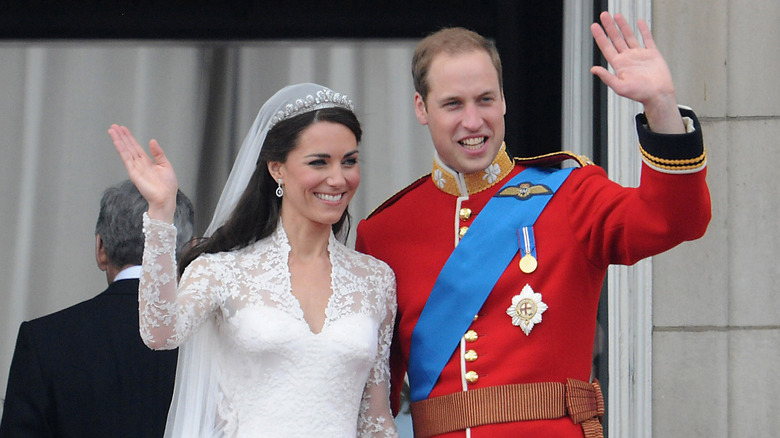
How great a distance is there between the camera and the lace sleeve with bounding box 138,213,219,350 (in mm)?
2391

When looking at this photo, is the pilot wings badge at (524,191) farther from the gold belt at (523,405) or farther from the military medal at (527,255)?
the gold belt at (523,405)

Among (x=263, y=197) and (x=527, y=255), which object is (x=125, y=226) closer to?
(x=263, y=197)

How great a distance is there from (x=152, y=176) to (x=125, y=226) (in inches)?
34.1

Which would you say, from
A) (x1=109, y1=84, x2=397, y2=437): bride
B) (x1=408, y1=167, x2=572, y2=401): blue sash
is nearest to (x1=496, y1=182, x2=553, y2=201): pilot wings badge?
(x1=408, y1=167, x2=572, y2=401): blue sash

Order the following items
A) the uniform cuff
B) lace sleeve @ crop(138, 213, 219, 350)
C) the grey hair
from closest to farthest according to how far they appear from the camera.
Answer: the uniform cuff → lace sleeve @ crop(138, 213, 219, 350) → the grey hair

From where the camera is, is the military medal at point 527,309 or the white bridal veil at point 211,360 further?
the white bridal veil at point 211,360

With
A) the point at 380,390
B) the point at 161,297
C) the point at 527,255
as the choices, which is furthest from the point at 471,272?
the point at 161,297

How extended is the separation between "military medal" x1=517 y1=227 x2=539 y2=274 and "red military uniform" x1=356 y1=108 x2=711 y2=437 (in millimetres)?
17

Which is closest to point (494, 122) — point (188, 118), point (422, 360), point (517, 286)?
point (517, 286)

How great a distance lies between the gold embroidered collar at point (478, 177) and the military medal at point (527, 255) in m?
0.19

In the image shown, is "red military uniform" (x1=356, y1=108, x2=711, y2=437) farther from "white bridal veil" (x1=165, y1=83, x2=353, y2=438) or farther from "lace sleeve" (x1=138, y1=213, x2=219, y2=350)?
"lace sleeve" (x1=138, y1=213, x2=219, y2=350)

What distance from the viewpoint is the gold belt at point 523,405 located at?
→ 2518 mm

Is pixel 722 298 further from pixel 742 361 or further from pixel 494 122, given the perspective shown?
pixel 494 122

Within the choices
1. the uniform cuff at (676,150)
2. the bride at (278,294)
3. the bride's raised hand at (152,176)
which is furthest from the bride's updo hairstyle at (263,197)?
the uniform cuff at (676,150)
